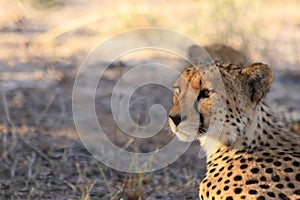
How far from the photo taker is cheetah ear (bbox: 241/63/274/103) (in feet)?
12.2

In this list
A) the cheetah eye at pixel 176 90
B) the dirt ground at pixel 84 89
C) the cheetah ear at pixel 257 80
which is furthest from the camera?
the dirt ground at pixel 84 89

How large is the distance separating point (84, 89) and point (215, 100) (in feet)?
9.23

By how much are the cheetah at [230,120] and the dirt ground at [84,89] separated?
34 centimetres

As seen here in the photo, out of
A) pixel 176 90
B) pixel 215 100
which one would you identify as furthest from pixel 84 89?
pixel 215 100

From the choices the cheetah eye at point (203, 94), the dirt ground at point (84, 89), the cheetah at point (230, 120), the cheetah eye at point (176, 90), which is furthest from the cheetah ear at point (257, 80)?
the dirt ground at point (84, 89)

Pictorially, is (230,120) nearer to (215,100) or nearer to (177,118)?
(215,100)

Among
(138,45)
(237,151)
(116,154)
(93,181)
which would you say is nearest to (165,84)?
(138,45)

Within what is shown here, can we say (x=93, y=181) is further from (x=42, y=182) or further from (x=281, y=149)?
(x=281, y=149)

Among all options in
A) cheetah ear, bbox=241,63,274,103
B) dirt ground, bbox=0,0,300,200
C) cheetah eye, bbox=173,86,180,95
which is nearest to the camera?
cheetah ear, bbox=241,63,274,103

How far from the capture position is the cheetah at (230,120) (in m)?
3.72

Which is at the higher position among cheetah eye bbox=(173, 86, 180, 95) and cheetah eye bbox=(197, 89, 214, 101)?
cheetah eye bbox=(173, 86, 180, 95)

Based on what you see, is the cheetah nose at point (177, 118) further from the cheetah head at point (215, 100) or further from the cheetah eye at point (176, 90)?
the cheetah eye at point (176, 90)

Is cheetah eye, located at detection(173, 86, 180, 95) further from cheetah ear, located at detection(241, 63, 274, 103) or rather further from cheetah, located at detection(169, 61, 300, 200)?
cheetah ear, located at detection(241, 63, 274, 103)

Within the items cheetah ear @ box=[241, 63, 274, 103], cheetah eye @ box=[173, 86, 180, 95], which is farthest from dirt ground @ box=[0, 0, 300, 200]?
cheetah ear @ box=[241, 63, 274, 103]
